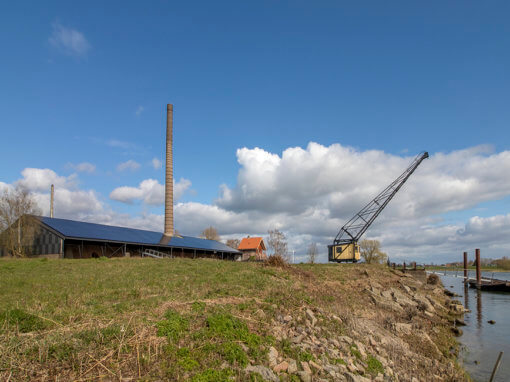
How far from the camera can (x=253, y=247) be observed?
262 feet

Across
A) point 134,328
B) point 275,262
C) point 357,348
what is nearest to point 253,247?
point 275,262

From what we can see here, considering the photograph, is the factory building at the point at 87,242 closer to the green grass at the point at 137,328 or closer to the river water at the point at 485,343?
the green grass at the point at 137,328

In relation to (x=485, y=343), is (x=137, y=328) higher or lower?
higher

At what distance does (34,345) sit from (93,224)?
3973cm

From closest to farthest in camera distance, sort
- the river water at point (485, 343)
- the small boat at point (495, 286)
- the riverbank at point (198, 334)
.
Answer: the riverbank at point (198, 334), the river water at point (485, 343), the small boat at point (495, 286)

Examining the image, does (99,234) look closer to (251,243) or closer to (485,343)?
(485,343)

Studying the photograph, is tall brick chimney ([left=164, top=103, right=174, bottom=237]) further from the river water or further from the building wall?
the river water

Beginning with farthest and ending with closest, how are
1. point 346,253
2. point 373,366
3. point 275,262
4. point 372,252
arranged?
point 372,252 < point 346,253 < point 275,262 < point 373,366

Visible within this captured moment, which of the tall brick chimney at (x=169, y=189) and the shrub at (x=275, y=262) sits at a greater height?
the tall brick chimney at (x=169, y=189)

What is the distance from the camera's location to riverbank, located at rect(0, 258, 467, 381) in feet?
23.2

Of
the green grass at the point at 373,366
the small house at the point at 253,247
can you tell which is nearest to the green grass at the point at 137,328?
the green grass at the point at 373,366

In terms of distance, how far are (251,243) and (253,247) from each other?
2439 mm

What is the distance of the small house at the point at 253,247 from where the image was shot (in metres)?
79.2

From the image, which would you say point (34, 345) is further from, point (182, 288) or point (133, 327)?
point (182, 288)
